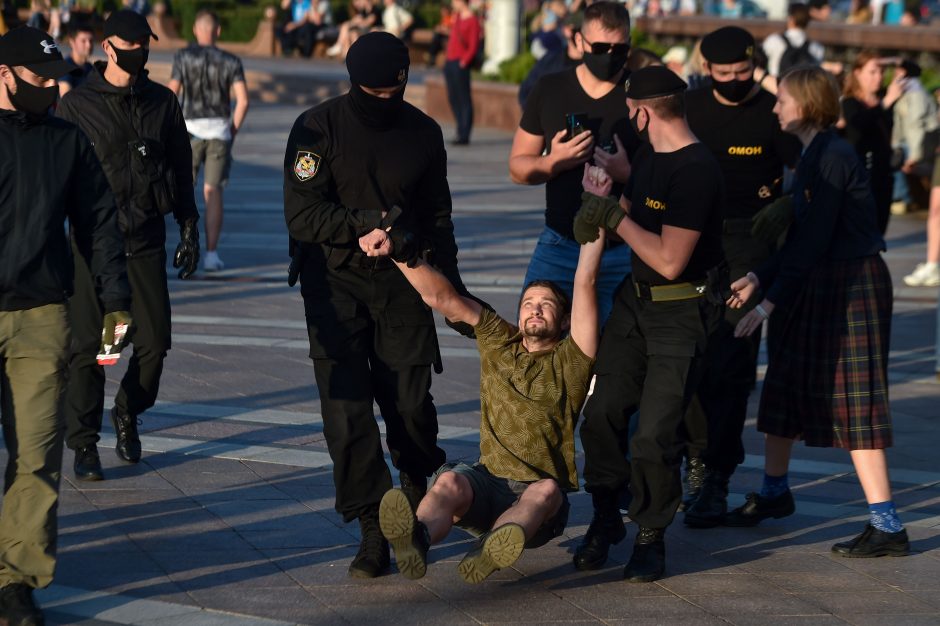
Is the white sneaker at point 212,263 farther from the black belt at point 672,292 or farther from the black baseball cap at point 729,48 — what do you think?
the black belt at point 672,292

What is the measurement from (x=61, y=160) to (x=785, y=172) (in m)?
3.68

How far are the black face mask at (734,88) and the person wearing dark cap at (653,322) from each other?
0.99 m

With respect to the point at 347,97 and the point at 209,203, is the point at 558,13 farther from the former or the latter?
the point at 347,97

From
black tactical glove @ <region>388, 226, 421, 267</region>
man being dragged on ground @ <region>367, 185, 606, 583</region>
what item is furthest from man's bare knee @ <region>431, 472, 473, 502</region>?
black tactical glove @ <region>388, 226, 421, 267</region>

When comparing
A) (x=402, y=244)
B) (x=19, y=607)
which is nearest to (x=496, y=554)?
(x=402, y=244)

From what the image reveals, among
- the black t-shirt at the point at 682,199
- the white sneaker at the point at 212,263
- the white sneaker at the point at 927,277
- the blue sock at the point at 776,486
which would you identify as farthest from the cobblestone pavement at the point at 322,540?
the white sneaker at the point at 212,263

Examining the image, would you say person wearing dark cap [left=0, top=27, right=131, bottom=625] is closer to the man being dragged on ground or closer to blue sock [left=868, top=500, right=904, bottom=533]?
the man being dragged on ground

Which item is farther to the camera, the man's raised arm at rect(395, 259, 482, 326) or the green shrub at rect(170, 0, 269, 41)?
the green shrub at rect(170, 0, 269, 41)

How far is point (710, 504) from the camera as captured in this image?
248 inches

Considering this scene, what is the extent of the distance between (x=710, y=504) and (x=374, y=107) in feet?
7.03

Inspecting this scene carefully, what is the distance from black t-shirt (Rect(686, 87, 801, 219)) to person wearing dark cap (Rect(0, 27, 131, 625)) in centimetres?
267

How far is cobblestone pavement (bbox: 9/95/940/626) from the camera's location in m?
5.21

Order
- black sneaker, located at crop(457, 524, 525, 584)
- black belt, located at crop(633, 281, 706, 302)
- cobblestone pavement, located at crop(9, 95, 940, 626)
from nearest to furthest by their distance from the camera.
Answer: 1. black sneaker, located at crop(457, 524, 525, 584)
2. cobblestone pavement, located at crop(9, 95, 940, 626)
3. black belt, located at crop(633, 281, 706, 302)

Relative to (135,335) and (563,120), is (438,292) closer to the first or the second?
(563,120)
